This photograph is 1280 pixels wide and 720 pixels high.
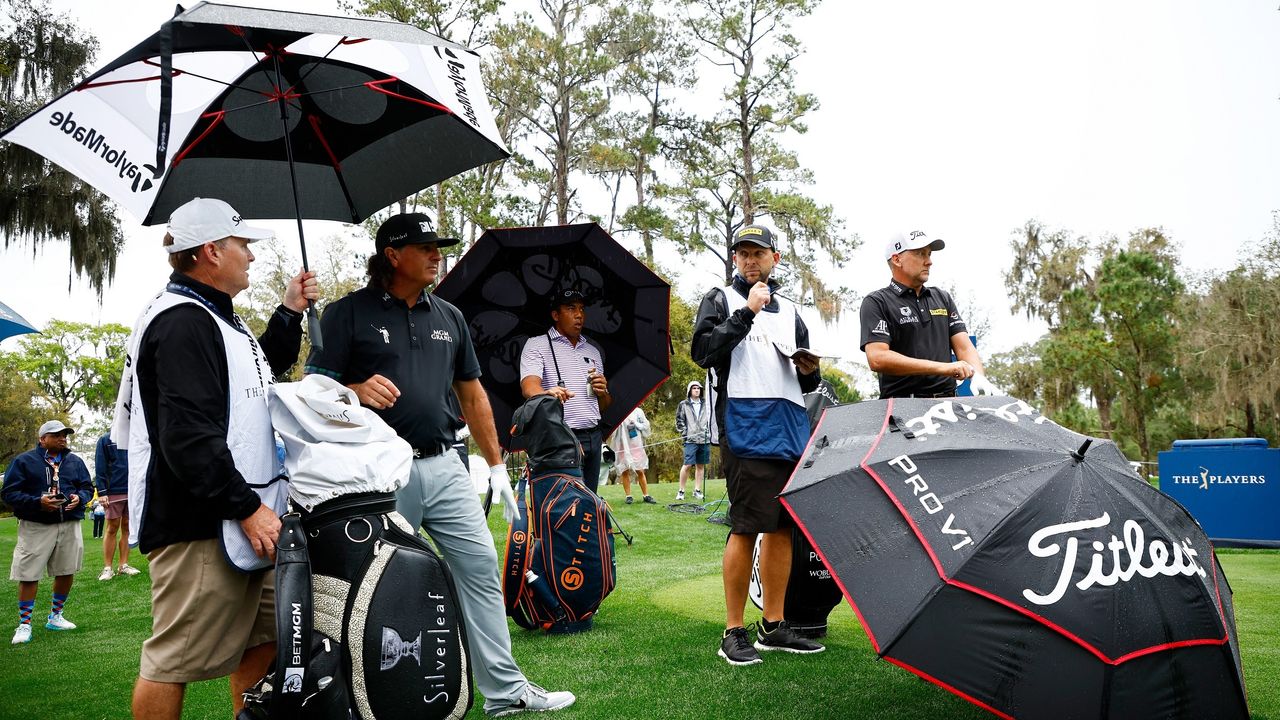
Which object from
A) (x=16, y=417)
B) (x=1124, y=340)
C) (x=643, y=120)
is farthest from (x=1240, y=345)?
(x=16, y=417)

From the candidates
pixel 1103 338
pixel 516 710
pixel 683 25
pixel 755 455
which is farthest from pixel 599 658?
pixel 1103 338

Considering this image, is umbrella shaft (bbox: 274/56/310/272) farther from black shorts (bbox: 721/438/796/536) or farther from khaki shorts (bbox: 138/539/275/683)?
black shorts (bbox: 721/438/796/536)

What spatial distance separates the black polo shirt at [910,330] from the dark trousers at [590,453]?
2.02 meters

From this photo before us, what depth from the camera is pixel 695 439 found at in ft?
50.8

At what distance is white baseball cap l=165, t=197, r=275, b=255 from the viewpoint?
2.85 metres

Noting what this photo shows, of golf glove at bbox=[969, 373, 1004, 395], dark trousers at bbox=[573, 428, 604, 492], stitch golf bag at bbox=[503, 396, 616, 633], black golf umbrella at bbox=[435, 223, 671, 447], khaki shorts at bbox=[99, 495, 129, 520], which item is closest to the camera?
golf glove at bbox=[969, 373, 1004, 395]

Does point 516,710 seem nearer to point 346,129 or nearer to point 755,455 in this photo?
point 755,455

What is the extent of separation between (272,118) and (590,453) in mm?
3000

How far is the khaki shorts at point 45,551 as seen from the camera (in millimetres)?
7082

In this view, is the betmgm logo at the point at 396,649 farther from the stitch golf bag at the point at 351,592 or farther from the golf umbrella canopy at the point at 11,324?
the golf umbrella canopy at the point at 11,324

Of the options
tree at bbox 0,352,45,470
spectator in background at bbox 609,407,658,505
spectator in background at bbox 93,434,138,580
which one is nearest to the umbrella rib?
spectator in background at bbox 93,434,138,580

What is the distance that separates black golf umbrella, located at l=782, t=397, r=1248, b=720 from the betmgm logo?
131 cm

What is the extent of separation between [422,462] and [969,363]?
110 inches

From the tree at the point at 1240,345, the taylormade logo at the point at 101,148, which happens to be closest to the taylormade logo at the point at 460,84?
the taylormade logo at the point at 101,148
